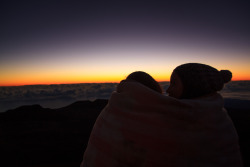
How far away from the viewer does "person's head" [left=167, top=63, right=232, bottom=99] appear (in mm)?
1419

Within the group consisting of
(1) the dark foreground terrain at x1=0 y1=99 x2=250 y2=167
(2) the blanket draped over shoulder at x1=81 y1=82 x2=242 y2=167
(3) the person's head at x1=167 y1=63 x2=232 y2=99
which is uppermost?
(3) the person's head at x1=167 y1=63 x2=232 y2=99

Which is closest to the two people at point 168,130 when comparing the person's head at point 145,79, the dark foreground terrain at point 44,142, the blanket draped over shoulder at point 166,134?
the blanket draped over shoulder at point 166,134

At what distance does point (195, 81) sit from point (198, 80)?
0.09 ft

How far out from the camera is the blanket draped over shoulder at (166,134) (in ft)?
3.83

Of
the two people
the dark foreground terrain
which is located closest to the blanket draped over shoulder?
the two people

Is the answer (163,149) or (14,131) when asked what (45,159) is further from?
(163,149)

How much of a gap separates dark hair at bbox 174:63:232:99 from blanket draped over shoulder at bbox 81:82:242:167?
11 centimetres

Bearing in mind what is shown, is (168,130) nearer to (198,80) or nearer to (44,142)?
(198,80)

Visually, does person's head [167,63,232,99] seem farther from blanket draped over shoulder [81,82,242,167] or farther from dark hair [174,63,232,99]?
blanket draped over shoulder [81,82,242,167]

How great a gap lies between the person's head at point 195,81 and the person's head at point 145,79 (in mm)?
164

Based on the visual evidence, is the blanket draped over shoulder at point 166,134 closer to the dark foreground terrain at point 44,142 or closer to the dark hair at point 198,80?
the dark hair at point 198,80

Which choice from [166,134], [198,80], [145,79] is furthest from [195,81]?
[166,134]

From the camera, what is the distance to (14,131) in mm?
11000

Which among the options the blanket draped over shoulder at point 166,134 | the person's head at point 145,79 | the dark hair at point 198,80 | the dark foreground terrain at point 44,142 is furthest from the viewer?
the dark foreground terrain at point 44,142
